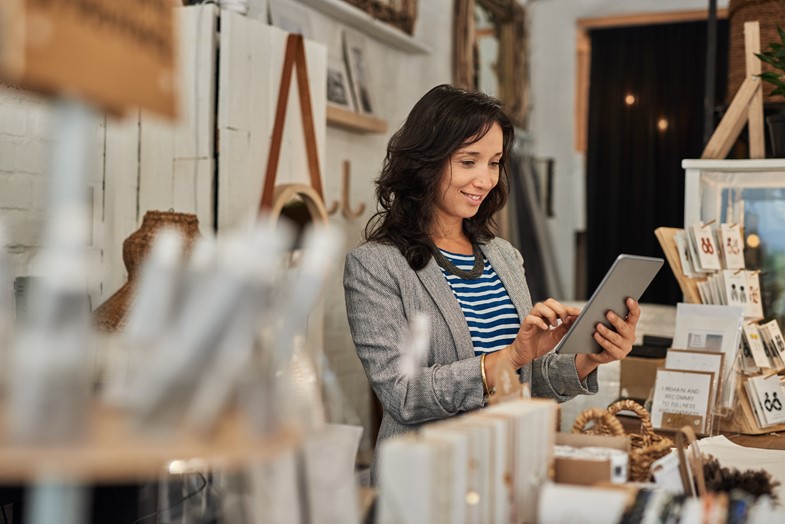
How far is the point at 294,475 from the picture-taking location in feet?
3.06

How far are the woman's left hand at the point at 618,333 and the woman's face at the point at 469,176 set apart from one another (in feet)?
1.34

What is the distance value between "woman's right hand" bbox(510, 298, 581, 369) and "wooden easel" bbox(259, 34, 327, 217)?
1141 mm

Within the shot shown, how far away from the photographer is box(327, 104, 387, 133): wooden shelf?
3877mm

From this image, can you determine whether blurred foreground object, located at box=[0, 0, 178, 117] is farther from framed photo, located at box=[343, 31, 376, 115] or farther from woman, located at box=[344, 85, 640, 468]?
framed photo, located at box=[343, 31, 376, 115]

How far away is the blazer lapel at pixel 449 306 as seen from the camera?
1922mm

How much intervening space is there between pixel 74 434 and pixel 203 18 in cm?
206

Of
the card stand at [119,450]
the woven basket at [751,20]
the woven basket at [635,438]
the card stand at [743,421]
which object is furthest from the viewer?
the woven basket at [751,20]

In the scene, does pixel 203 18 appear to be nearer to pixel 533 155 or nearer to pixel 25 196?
pixel 25 196

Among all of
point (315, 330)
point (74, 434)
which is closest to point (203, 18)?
point (315, 330)

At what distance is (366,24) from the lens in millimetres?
4246

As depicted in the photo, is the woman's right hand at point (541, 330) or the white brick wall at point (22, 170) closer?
the woman's right hand at point (541, 330)

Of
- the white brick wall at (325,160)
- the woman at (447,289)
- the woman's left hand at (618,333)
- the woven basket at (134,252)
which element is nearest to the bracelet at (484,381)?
the woman at (447,289)

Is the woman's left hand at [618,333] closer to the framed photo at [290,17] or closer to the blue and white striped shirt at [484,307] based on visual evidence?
the blue and white striped shirt at [484,307]

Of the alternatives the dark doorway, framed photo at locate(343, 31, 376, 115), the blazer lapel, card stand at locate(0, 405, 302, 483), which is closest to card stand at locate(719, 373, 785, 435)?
the blazer lapel
